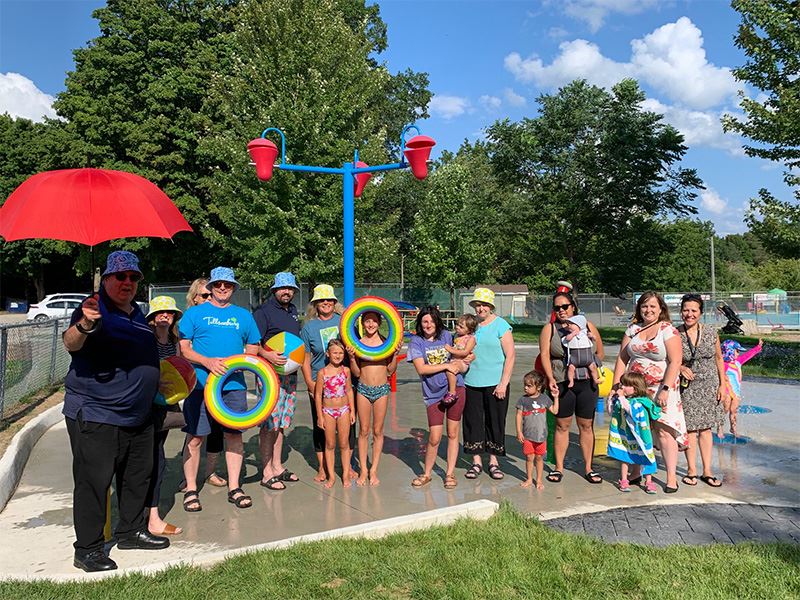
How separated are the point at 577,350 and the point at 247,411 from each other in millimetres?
2916

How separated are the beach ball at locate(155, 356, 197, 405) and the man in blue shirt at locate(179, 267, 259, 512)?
0.38m

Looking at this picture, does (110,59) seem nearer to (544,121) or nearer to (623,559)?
(544,121)

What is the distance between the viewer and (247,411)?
5.39 m

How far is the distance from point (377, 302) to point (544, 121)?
28809 millimetres

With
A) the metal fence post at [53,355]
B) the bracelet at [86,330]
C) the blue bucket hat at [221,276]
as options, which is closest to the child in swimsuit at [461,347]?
the blue bucket hat at [221,276]

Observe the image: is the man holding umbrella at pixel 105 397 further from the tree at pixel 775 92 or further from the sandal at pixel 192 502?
the tree at pixel 775 92

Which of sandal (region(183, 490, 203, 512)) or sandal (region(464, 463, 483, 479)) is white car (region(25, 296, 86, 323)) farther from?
sandal (region(464, 463, 483, 479))

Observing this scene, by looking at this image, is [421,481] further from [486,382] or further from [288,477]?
[288,477]

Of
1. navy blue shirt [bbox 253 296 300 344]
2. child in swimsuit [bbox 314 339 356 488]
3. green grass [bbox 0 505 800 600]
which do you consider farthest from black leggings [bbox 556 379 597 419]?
navy blue shirt [bbox 253 296 300 344]

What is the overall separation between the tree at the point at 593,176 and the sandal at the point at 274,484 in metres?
25.6

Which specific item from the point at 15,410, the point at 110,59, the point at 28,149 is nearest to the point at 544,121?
the point at 110,59

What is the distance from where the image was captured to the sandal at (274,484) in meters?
5.83

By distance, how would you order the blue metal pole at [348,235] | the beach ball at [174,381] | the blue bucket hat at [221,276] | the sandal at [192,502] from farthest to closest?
1. the blue metal pole at [348,235]
2. the blue bucket hat at [221,276]
3. the sandal at [192,502]
4. the beach ball at [174,381]

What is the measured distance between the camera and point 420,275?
3189 centimetres
